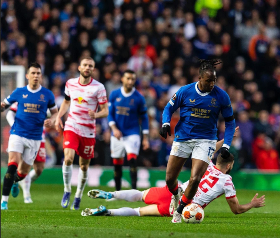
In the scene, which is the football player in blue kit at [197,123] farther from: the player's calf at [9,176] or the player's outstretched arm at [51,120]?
the player's calf at [9,176]

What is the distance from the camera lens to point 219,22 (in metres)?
23.2

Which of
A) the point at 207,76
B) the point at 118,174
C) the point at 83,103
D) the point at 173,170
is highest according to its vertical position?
the point at 207,76

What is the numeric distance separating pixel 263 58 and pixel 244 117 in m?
4.06

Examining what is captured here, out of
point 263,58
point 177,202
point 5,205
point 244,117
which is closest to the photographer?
point 177,202

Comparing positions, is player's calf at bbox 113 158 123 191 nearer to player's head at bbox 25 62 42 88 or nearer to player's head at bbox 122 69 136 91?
player's head at bbox 122 69 136 91

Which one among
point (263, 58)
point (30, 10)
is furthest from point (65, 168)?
point (263, 58)

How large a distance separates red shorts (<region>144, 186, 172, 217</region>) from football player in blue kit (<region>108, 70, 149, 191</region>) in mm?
4693

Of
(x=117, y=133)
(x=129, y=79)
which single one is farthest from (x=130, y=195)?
(x=129, y=79)

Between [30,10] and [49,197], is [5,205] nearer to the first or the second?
[49,197]

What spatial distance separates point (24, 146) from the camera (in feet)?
39.1

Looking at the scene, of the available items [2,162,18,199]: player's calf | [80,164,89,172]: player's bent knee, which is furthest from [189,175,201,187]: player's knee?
[2,162,18,199]: player's calf

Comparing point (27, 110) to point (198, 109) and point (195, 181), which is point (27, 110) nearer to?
point (198, 109)

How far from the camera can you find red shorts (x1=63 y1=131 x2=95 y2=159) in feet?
37.9

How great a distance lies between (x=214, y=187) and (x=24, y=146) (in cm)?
403
